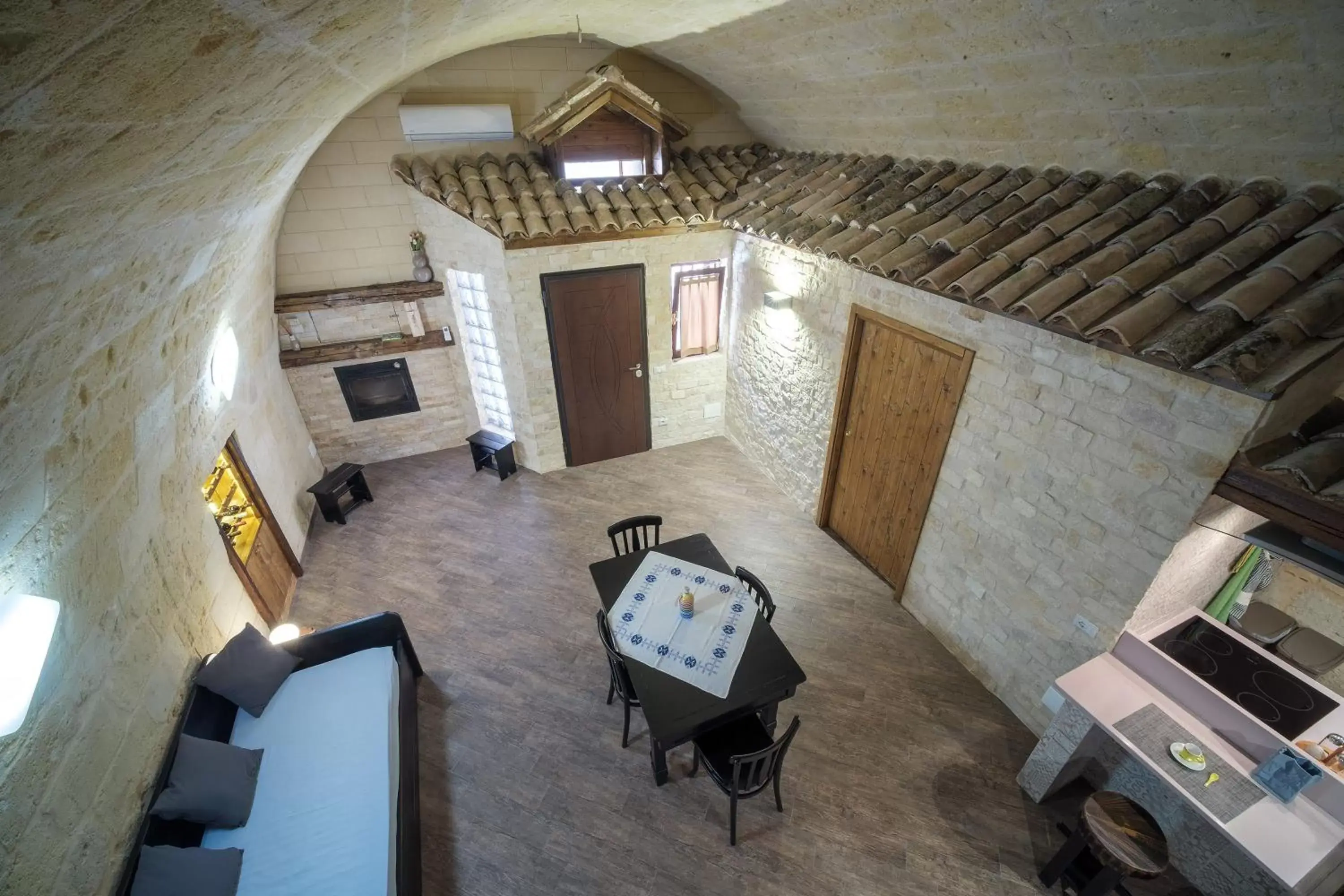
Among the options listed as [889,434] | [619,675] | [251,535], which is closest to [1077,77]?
[889,434]

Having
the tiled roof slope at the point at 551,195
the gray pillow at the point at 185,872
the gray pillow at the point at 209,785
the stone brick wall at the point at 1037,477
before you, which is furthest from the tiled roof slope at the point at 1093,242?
the gray pillow at the point at 185,872

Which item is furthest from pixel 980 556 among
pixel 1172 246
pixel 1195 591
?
pixel 1172 246

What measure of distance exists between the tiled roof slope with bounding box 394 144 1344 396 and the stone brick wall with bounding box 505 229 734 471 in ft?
1.41

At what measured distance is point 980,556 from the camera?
146 inches

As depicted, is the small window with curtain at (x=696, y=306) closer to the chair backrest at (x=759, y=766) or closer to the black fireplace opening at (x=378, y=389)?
the black fireplace opening at (x=378, y=389)

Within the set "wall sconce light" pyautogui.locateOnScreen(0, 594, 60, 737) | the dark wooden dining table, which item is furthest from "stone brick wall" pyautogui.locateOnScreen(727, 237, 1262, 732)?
"wall sconce light" pyautogui.locateOnScreen(0, 594, 60, 737)

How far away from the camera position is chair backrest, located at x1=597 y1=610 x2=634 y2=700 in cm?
307

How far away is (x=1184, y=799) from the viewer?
98.9 inches

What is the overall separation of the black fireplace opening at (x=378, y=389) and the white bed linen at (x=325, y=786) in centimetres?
326

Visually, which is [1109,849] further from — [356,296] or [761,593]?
[356,296]

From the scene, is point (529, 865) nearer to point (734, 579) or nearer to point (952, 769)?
point (734, 579)

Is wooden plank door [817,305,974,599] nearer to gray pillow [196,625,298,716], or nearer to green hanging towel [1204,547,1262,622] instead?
green hanging towel [1204,547,1262,622]

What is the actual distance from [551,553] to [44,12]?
4449 mm

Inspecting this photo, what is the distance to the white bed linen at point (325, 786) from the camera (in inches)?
99.3
